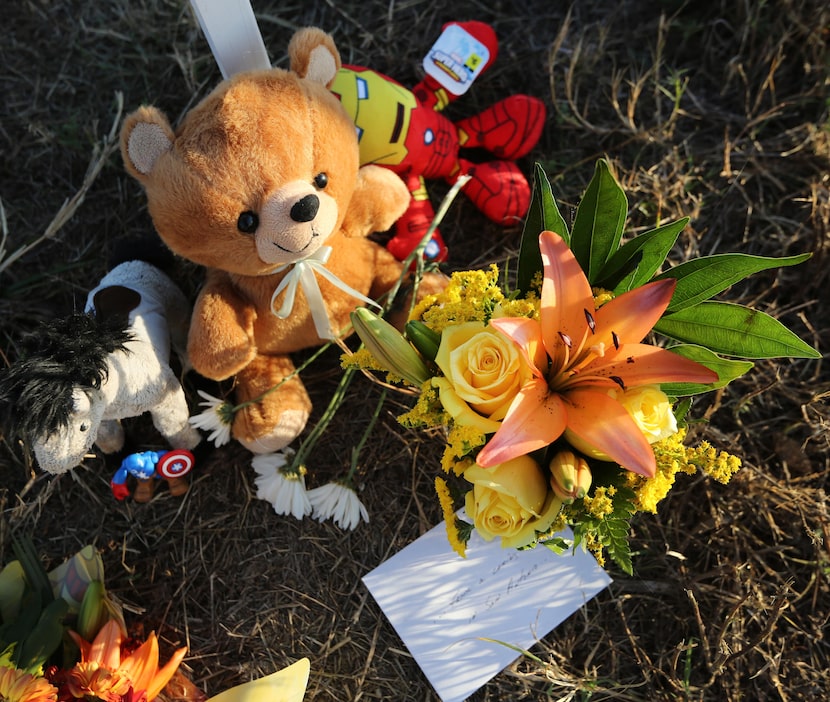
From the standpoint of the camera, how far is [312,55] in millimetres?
961

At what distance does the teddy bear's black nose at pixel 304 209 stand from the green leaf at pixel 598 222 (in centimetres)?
34

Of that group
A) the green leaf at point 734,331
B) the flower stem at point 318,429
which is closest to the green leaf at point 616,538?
the green leaf at point 734,331

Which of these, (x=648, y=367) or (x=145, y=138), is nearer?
(x=648, y=367)

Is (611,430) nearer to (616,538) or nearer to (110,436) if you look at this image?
(616,538)

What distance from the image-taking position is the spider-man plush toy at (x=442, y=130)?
109cm

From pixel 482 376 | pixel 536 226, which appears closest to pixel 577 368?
pixel 482 376

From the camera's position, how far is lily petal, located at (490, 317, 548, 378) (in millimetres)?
670

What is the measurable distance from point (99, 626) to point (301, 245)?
681 mm

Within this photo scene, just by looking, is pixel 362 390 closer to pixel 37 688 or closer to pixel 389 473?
pixel 389 473

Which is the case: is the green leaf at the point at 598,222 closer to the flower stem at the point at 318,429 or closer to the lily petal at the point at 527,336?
the lily petal at the point at 527,336

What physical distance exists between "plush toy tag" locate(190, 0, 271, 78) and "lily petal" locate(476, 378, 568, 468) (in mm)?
627

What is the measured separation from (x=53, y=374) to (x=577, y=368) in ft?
2.18

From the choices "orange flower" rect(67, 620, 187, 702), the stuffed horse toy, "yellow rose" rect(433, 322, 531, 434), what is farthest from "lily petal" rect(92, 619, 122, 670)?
"yellow rose" rect(433, 322, 531, 434)

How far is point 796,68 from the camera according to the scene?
4.36 ft
